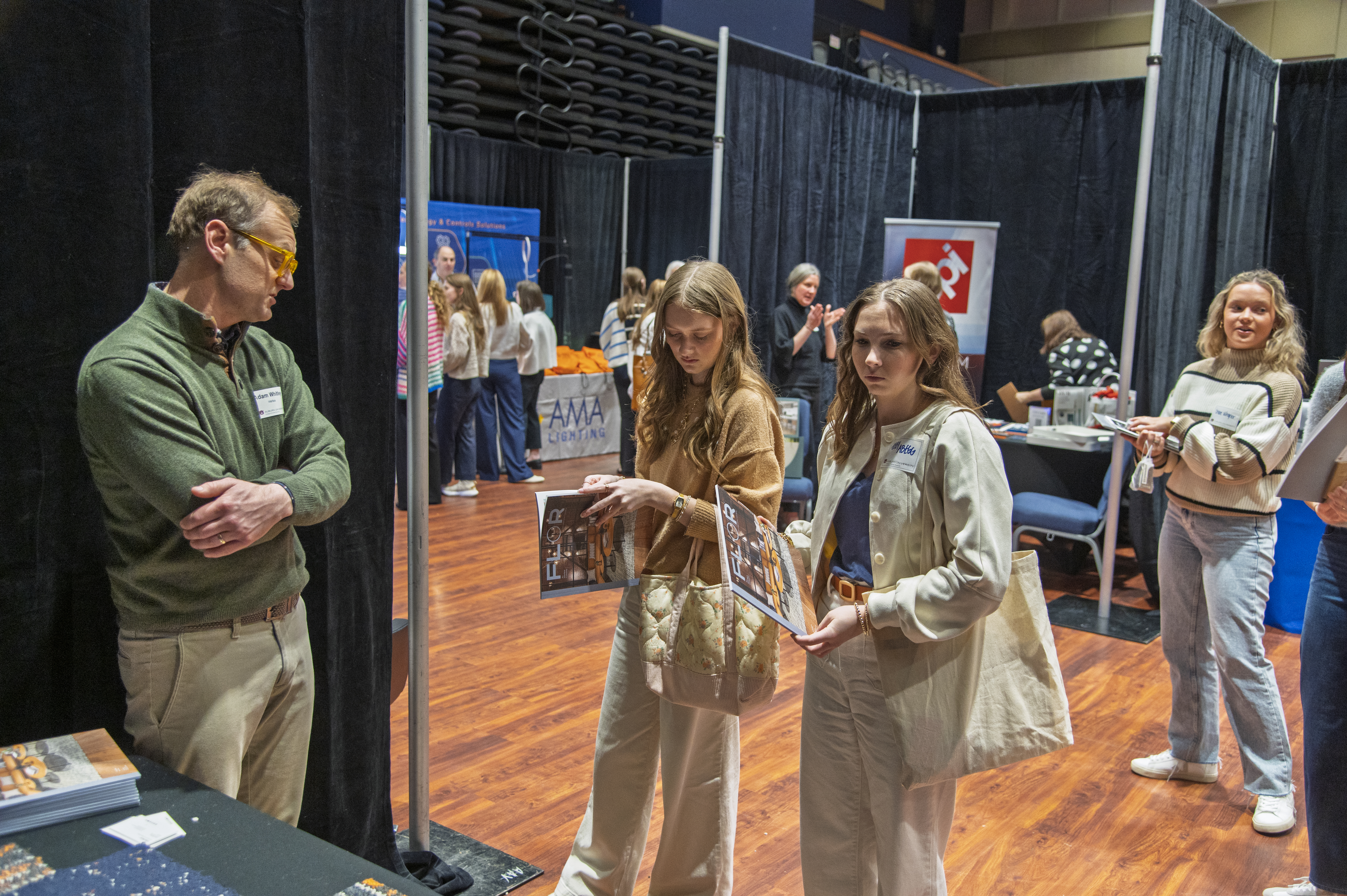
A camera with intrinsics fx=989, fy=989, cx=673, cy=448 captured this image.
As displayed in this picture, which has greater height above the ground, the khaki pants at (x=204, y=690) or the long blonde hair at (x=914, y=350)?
the long blonde hair at (x=914, y=350)

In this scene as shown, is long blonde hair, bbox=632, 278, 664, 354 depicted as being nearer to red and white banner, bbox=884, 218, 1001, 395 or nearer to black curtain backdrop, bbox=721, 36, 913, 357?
black curtain backdrop, bbox=721, 36, 913, 357

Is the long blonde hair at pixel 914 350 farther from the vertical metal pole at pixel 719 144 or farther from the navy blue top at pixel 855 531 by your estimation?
the vertical metal pole at pixel 719 144

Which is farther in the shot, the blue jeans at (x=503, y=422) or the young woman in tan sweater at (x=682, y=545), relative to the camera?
the blue jeans at (x=503, y=422)

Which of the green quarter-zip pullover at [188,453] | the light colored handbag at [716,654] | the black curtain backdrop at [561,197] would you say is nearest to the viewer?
the green quarter-zip pullover at [188,453]

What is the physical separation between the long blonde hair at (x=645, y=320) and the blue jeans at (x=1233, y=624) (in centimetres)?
245

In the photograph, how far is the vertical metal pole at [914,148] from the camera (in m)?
7.32

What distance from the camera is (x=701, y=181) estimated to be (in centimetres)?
1022

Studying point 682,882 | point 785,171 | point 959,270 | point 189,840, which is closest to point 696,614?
point 682,882

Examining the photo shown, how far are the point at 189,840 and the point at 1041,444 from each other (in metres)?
4.89

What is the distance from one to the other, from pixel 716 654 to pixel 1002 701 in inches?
20.3

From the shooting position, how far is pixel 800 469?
5684 mm

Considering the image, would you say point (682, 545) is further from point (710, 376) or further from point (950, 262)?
point (950, 262)

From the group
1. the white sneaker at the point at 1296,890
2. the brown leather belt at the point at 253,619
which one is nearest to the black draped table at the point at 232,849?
the brown leather belt at the point at 253,619

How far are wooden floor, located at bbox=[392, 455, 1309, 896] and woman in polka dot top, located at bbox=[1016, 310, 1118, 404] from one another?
1.67 meters
